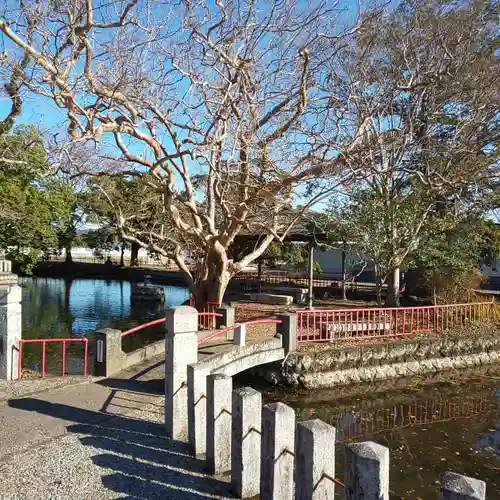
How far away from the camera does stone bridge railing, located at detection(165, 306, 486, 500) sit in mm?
3582

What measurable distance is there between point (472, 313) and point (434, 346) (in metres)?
Answer: 3.01

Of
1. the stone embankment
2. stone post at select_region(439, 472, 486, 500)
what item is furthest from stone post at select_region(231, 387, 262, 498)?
the stone embankment

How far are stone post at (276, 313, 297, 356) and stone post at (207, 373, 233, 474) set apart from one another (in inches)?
230

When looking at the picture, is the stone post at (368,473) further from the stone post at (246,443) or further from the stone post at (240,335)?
the stone post at (240,335)

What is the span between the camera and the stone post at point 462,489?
2.97 metres

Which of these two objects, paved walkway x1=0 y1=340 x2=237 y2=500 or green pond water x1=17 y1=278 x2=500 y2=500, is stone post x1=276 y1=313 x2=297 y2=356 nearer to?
green pond water x1=17 y1=278 x2=500 y2=500

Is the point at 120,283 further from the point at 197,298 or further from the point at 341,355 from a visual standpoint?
the point at 341,355

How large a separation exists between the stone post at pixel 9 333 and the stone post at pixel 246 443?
19.4 ft

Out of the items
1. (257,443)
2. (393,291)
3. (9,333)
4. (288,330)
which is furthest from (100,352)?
(393,291)

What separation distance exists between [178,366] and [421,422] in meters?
6.04

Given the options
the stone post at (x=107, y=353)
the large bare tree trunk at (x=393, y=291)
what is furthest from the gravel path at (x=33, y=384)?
the large bare tree trunk at (x=393, y=291)

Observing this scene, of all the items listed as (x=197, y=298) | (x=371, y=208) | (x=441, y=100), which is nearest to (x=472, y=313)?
(x=371, y=208)

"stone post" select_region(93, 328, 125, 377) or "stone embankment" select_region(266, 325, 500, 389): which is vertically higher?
"stone post" select_region(93, 328, 125, 377)

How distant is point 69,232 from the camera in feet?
127
